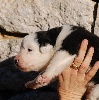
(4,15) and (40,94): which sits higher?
(4,15)

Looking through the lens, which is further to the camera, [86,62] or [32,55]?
[32,55]

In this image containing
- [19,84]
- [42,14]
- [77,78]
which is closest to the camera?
[77,78]

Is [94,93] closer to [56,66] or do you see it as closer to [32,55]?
[56,66]

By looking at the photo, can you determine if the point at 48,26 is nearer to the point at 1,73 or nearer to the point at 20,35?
the point at 20,35

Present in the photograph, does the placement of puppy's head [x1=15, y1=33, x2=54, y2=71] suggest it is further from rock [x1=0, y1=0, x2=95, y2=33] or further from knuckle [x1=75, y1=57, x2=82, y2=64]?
rock [x1=0, y1=0, x2=95, y2=33]

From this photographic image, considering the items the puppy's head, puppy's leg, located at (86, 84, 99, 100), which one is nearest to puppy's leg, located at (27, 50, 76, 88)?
the puppy's head

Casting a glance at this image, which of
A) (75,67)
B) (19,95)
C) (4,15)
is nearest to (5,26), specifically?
(4,15)

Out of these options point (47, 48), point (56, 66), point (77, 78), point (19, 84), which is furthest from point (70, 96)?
point (19, 84)
